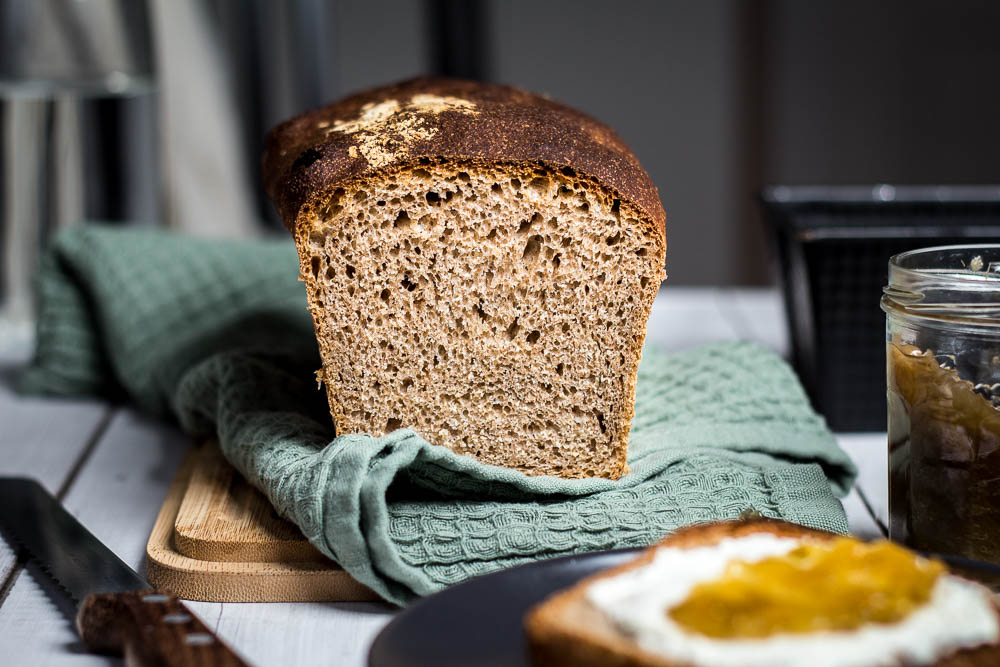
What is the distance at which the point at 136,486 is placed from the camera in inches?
69.9

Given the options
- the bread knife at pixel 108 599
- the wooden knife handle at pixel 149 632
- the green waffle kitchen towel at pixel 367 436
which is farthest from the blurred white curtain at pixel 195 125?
the wooden knife handle at pixel 149 632

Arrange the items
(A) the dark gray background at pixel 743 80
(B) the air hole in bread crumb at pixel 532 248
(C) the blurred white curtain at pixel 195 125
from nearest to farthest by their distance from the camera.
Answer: (B) the air hole in bread crumb at pixel 532 248
(C) the blurred white curtain at pixel 195 125
(A) the dark gray background at pixel 743 80

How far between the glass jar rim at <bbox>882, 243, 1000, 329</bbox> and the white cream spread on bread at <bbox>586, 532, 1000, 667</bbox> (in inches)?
13.7

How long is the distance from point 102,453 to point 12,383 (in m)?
0.55

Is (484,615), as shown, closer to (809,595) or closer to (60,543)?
(809,595)

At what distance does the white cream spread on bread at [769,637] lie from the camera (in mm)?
873

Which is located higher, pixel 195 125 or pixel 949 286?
pixel 195 125

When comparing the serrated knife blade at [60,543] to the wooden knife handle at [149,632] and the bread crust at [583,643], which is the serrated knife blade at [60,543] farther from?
the bread crust at [583,643]

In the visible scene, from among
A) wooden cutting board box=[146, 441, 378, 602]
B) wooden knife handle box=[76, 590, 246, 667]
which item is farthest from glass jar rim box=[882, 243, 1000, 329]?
wooden knife handle box=[76, 590, 246, 667]

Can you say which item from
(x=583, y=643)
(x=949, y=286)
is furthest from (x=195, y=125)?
(x=583, y=643)

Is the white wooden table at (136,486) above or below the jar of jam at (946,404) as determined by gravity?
below

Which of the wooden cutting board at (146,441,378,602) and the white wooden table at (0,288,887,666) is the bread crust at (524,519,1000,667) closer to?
the white wooden table at (0,288,887,666)

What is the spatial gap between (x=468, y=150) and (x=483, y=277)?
17cm

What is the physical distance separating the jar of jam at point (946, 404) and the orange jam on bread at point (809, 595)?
33cm
